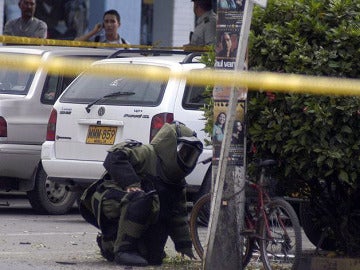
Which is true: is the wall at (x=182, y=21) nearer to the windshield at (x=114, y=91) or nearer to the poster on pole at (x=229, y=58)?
the windshield at (x=114, y=91)

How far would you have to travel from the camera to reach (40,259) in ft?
30.1

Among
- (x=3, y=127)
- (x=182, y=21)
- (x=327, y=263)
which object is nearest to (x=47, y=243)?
(x=3, y=127)

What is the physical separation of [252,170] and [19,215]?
4.72 meters

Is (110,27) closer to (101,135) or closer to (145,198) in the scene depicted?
(101,135)

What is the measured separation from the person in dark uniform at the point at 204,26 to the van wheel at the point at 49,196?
2.51 m

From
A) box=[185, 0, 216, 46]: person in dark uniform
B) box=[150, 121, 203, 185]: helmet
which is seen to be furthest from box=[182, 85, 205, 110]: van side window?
box=[185, 0, 216, 46]: person in dark uniform

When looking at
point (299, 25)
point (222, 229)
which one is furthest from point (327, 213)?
point (299, 25)

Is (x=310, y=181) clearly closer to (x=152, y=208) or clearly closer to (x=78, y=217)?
(x=152, y=208)

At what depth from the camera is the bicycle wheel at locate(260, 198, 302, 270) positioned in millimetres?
8320

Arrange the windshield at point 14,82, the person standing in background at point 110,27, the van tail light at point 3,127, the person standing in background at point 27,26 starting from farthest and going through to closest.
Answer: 1. the person standing in background at point 27,26
2. the person standing in background at point 110,27
3. the windshield at point 14,82
4. the van tail light at point 3,127

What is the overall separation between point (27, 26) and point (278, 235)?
8.39m

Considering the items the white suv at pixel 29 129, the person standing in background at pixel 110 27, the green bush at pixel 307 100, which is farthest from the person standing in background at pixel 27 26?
the green bush at pixel 307 100

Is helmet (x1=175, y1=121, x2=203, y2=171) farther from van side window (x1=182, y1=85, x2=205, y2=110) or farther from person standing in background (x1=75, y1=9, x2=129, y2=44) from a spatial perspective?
person standing in background (x1=75, y1=9, x2=129, y2=44)

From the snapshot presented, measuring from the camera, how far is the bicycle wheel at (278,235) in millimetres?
8320
